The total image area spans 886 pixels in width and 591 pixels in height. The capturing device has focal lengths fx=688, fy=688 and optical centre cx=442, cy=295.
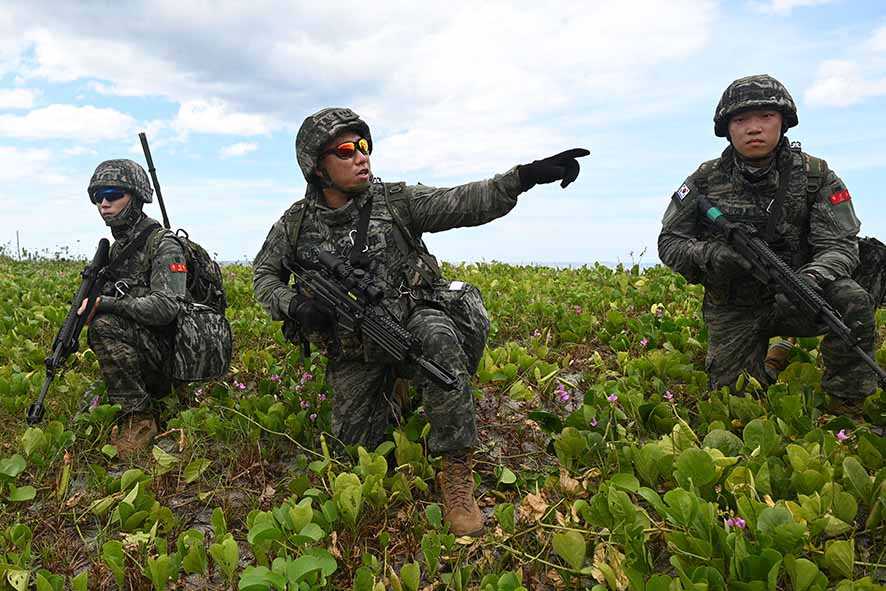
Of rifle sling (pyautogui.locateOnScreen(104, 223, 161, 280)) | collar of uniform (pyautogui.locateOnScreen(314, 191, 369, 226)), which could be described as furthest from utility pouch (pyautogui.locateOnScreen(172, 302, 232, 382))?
collar of uniform (pyautogui.locateOnScreen(314, 191, 369, 226))

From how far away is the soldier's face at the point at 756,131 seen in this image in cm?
503

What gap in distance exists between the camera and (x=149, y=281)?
5535mm

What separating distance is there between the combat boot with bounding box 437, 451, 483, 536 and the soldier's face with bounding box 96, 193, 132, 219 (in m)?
3.48

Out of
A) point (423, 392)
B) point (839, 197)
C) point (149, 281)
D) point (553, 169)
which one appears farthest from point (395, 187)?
point (839, 197)

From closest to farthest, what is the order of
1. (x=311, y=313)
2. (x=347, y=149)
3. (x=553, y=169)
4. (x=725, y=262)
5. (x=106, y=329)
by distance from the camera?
(x=553, y=169) < (x=311, y=313) < (x=347, y=149) < (x=725, y=262) < (x=106, y=329)

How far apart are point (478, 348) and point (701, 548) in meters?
1.95

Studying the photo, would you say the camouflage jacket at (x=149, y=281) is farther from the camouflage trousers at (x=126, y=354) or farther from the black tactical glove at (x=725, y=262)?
the black tactical glove at (x=725, y=262)

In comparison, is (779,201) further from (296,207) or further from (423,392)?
(296,207)

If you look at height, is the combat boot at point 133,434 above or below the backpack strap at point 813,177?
below

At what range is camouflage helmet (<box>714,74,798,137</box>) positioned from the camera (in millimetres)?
4961

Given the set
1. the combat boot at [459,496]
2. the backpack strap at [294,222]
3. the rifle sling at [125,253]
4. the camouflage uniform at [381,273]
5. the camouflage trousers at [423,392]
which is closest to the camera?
the combat boot at [459,496]

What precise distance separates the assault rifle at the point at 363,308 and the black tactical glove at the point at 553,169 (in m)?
1.12

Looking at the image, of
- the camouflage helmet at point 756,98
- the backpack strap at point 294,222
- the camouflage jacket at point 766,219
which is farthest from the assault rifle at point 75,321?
the camouflage helmet at point 756,98

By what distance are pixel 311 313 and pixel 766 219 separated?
349 centimetres
